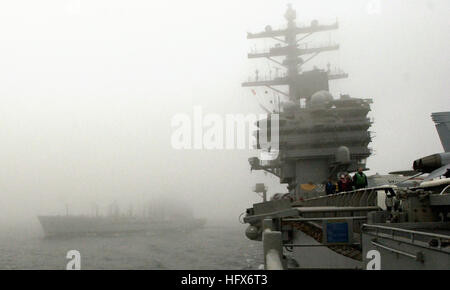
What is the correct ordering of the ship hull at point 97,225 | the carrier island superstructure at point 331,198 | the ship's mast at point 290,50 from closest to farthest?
the carrier island superstructure at point 331,198
the ship's mast at point 290,50
the ship hull at point 97,225

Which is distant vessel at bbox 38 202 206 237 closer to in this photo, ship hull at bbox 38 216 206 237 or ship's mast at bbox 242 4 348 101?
ship hull at bbox 38 216 206 237

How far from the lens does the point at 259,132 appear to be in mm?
34438

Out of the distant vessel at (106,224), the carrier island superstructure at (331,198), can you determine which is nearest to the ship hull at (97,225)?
the distant vessel at (106,224)

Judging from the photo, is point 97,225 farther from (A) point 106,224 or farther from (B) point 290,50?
(B) point 290,50

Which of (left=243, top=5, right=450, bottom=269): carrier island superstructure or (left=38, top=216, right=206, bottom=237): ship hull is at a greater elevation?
(left=243, top=5, right=450, bottom=269): carrier island superstructure

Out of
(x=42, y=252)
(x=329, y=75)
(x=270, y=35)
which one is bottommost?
(x=42, y=252)

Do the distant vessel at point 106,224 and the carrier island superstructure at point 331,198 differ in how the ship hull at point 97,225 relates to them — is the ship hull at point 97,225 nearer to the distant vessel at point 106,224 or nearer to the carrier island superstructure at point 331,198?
the distant vessel at point 106,224

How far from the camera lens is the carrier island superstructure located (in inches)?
242

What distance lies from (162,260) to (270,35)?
27.7m

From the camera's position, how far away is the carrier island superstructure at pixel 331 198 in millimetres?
6148

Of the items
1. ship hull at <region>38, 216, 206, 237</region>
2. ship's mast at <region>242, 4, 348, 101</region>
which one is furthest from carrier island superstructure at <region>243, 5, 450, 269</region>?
ship hull at <region>38, 216, 206, 237</region>

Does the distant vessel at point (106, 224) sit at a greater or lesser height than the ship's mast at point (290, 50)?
lesser
